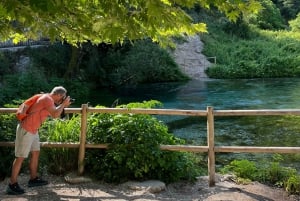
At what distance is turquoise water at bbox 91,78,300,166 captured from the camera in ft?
47.7

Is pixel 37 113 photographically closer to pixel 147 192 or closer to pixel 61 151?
pixel 61 151

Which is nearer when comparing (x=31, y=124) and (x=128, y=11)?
(x=128, y=11)

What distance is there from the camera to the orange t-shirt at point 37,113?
6508mm

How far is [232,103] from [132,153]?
49.9ft

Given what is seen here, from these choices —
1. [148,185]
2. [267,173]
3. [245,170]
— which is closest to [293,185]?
[267,173]

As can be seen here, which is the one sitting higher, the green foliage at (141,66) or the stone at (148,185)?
the green foliage at (141,66)

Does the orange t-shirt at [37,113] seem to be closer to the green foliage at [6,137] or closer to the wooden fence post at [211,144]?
the green foliage at [6,137]

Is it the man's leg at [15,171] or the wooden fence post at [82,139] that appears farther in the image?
the wooden fence post at [82,139]

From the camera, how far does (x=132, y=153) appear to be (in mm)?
7246

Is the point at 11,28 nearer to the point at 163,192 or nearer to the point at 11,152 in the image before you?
the point at 11,152

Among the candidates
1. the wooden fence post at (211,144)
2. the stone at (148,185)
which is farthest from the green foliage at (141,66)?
the stone at (148,185)

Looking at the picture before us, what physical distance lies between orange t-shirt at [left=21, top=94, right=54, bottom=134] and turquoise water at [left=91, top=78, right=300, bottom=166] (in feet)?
21.7

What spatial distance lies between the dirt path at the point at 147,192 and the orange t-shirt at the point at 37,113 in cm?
98

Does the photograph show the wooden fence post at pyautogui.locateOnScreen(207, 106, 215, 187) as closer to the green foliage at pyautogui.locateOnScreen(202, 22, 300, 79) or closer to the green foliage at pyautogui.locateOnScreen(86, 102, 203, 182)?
the green foliage at pyautogui.locateOnScreen(86, 102, 203, 182)
